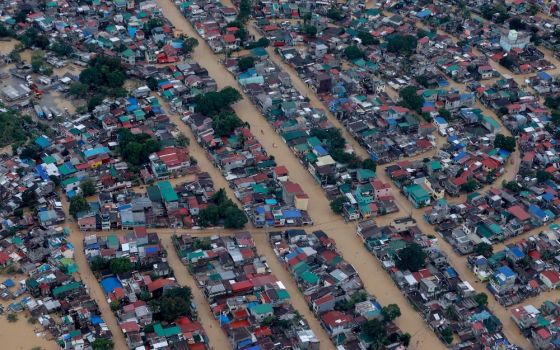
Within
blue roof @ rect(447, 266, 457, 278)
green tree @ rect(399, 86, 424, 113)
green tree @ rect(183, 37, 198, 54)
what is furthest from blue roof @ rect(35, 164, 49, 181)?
green tree @ rect(399, 86, 424, 113)

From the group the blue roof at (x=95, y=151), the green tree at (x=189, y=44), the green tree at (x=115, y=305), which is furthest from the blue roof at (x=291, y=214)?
the green tree at (x=189, y=44)

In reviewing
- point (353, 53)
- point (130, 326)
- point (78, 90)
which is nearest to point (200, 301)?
point (130, 326)

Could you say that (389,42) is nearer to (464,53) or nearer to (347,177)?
(464,53)

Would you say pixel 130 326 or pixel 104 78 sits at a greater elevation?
pixel 104 78

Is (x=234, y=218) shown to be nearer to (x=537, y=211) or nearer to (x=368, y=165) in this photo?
(x=368, y=165)

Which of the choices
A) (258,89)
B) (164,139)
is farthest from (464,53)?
(164,139)

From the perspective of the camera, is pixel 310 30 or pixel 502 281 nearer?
pixel 502 281

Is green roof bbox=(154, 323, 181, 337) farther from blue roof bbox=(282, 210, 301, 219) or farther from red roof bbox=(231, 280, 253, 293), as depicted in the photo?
blue roof bbox=(282, 210, 301, 219)
